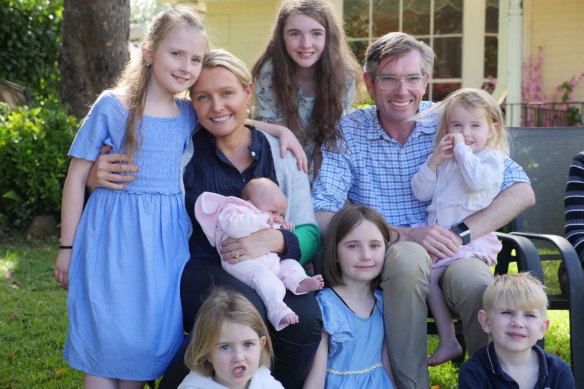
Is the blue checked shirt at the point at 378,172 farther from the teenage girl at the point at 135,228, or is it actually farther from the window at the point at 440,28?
the window at the point at 440,28

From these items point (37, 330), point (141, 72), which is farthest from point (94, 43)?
point (141, 72)

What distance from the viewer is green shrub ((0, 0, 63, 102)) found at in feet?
36.3

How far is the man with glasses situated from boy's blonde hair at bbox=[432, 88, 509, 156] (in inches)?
5.2

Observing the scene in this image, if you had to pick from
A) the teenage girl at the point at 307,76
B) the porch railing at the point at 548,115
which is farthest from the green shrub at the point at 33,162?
the porch railing at the point at 548,115

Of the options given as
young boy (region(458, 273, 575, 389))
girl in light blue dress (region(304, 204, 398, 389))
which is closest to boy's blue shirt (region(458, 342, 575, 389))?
young boy (region(458, 273, 575, 389))

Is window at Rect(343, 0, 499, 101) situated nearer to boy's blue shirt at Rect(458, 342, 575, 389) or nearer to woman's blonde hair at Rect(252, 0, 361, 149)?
woman's blonde hair at Rect(252, 0, 361, 149)

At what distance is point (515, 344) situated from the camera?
302cm

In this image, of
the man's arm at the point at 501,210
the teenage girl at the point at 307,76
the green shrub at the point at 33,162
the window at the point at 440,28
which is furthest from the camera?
the window at the point at 440,28

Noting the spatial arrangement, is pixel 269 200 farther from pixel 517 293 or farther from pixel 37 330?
pixel 37 330

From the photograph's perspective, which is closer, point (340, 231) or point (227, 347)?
point (227, 347)

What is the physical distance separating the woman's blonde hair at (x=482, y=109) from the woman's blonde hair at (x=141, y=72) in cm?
123

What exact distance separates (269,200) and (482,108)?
3.70 ft

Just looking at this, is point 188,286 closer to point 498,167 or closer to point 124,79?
point 124,79

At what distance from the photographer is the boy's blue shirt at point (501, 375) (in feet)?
9.96
